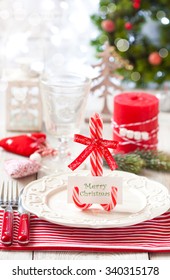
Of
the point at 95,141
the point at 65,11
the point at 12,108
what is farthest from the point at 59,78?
the point at 65,11

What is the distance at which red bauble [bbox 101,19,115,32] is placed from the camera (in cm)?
361

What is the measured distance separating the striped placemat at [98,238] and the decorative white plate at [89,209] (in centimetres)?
2

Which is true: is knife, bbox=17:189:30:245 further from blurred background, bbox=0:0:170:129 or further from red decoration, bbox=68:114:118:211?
blurred background, bbox=0:0:170:129

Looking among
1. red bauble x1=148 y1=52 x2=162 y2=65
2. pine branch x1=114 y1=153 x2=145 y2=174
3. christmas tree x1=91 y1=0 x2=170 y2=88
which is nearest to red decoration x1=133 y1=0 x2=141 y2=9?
christmas tree x1=91 y1=0 x2=170 y2=88

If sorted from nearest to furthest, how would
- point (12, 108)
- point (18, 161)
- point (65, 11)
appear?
point (18, 161) < point (12, 108) < point (65, 11)

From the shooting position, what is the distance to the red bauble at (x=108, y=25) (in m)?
3.61

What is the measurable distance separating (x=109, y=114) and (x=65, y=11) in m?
1.31

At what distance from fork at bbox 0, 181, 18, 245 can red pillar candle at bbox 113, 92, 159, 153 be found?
0.45 metres

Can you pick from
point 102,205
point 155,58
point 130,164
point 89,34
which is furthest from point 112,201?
point 89,34

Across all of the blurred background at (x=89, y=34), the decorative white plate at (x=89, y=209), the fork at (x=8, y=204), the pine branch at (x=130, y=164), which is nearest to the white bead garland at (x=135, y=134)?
the pine branch at (x=130, y=164)

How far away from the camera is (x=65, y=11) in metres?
3.92

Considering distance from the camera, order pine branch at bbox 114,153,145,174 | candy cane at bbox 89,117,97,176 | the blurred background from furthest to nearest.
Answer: the blurred background
pine branch at bbox 114,153,145,174
candy cane at bbox 89,117,97,176

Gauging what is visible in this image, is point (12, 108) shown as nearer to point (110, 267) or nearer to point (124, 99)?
point (124, 99)

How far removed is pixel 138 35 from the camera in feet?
12.2
